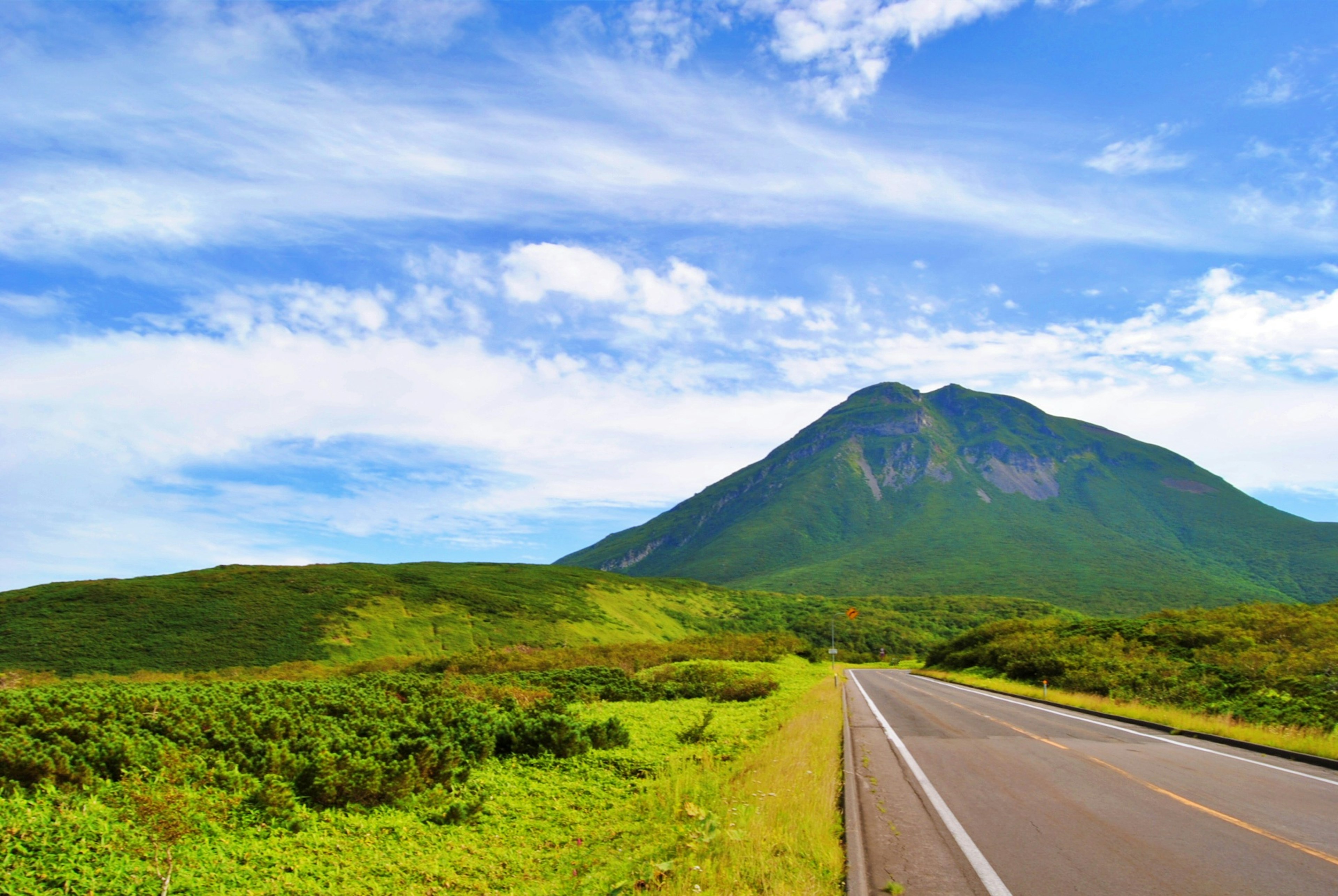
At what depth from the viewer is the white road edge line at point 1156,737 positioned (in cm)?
1223

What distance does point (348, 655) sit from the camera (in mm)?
69375

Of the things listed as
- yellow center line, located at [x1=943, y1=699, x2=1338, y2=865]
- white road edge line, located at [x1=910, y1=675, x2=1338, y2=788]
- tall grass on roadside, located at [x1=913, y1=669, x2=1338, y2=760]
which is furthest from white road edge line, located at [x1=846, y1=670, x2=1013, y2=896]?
tall grass on roadside, located at [x1=913, y1=669, x2=1338, y2=760]

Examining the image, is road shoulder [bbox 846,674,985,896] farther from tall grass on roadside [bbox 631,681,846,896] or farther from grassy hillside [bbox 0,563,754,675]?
grassy hillside [bbox 0,563,754,675]

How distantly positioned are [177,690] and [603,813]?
602 inches

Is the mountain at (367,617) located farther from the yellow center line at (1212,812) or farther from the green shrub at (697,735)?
the yellow center line at (1212,812)

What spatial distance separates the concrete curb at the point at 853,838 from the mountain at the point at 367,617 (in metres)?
59.4

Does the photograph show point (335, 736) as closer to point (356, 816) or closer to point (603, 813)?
point (356, 816)

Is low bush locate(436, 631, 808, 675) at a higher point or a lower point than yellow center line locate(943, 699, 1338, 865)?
lower

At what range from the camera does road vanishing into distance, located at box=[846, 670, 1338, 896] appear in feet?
22.5

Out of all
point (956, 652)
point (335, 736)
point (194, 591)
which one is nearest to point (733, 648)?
point (956, 652)

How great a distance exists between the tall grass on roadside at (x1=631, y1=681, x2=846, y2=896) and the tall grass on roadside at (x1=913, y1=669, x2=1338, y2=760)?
969 cm

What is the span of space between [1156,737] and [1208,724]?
6.56ft

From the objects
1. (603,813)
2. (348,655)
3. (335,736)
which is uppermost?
(335,736)

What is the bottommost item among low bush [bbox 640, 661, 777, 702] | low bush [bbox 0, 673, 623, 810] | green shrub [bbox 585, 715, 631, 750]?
low bush [bbox 640, 661, 777, 702]
